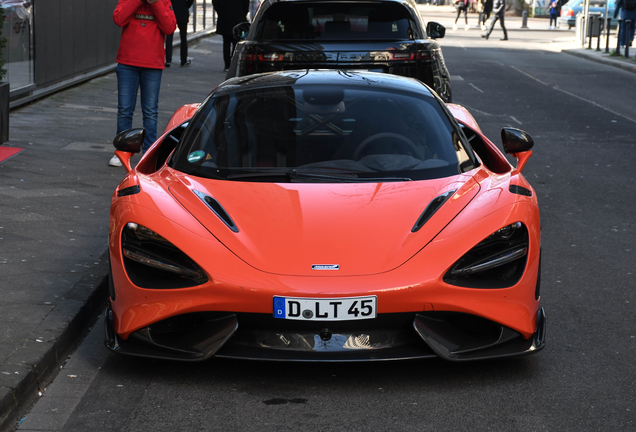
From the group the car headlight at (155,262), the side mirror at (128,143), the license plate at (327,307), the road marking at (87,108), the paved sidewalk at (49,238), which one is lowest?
the paved sidewalk at (49,238)

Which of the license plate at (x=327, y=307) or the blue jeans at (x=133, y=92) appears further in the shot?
the blue jeans at (x=133, y=92)

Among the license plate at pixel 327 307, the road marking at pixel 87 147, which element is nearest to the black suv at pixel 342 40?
the road marking at pixel 87 147

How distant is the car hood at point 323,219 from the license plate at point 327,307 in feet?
0.41

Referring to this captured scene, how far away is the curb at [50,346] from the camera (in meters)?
3.56

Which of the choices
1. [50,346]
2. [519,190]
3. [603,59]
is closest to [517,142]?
[519,190]

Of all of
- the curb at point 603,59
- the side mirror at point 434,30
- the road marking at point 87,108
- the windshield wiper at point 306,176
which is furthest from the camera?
the curb at point 603,59

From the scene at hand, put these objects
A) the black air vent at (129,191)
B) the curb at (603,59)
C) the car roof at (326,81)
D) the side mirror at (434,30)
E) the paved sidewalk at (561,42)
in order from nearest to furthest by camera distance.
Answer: the black air vent at (129,191), the car roof at (326,81), the side mirror at (434,30), the curb at (603,59), the paved sidewalk at (561,42)

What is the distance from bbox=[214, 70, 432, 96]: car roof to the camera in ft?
16.6

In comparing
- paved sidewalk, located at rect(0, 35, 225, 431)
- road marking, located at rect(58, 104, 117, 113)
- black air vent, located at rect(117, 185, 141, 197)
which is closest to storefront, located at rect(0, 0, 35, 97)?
paved sidewalk, located at rect(0, 35, 225, 431)

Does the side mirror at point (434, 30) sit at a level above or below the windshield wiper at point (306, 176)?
above

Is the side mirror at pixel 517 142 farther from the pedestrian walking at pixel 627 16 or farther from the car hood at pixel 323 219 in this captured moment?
the pedestrian walking at pixel 627 16

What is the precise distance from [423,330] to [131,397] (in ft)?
4.10

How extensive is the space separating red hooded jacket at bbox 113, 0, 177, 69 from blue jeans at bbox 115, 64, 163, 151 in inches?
4.2

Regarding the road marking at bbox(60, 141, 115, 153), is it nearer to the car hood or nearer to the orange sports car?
the orange sports car
